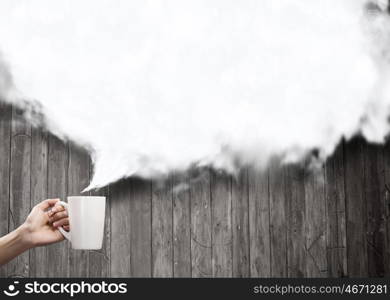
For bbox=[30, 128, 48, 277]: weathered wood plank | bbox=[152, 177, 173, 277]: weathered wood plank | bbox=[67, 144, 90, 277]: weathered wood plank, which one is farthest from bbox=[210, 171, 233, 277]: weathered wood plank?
bbox=[30, 128, 48, 277]: weathered wood plank

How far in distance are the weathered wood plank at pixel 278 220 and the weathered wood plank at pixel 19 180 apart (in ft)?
2.55

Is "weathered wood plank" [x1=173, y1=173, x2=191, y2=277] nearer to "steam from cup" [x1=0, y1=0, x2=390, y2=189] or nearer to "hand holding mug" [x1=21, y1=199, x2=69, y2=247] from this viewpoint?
"steam from cup" [x1=0, y1=0, x2=390, y2=189]

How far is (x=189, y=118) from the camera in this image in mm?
1761

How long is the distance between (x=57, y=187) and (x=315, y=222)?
85 centimetres

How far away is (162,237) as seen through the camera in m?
1.70

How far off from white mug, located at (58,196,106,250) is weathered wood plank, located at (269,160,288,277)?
80cm

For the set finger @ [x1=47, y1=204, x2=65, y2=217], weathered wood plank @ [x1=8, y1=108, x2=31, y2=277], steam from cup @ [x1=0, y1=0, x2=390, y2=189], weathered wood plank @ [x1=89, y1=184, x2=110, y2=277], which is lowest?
weathered wood plank @ [x1=89, y1=184, x2=110, y2=277]

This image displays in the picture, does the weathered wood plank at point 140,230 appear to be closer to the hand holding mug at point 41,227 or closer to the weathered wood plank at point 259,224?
the weathered wood plank at point 259,224

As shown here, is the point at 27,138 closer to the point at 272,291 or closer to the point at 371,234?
the point at 272,291

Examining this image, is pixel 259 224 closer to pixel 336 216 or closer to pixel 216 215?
pixel 216 215

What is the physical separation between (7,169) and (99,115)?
329 mm

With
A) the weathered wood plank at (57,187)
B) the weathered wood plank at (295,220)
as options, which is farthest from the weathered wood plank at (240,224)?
the weathered wood plank at (57,187)

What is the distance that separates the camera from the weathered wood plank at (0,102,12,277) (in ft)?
5.38

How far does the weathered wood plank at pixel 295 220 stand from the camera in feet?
5.75
